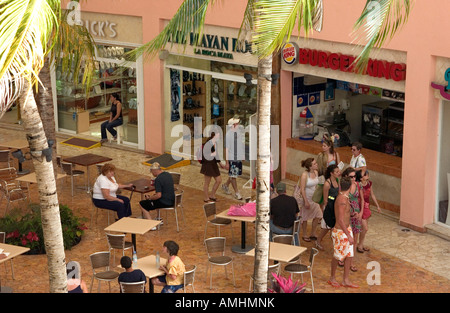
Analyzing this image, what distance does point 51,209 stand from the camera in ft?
29.9

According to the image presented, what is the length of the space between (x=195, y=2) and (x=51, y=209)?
3.14 metres

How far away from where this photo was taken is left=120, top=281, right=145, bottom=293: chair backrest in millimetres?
10773

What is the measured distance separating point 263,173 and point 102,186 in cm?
521

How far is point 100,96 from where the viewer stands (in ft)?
75.3

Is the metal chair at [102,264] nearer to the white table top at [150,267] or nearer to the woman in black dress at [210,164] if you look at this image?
the white table top at [150,267]

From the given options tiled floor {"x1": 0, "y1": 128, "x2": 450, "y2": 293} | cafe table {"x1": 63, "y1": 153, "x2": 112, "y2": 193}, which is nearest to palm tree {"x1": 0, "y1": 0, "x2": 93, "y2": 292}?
tiled floor {"x1": 0, "y1": 128, "x2": 450, "y2": 293}

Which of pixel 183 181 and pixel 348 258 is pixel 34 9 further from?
pixel 183 181

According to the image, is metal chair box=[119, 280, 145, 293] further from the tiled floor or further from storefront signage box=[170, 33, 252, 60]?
storefront signage box=[170, 33, 252, 60]

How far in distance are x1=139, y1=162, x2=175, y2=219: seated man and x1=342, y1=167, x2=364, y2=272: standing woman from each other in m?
3.42

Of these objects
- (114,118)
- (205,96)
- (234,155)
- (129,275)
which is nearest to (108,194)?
(234,155)

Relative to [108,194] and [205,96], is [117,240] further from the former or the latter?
[205,96]

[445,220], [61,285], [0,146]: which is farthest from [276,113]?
[61,285]

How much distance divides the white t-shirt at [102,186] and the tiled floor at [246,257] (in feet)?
2.51

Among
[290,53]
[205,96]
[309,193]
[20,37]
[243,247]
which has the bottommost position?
[243,247]
